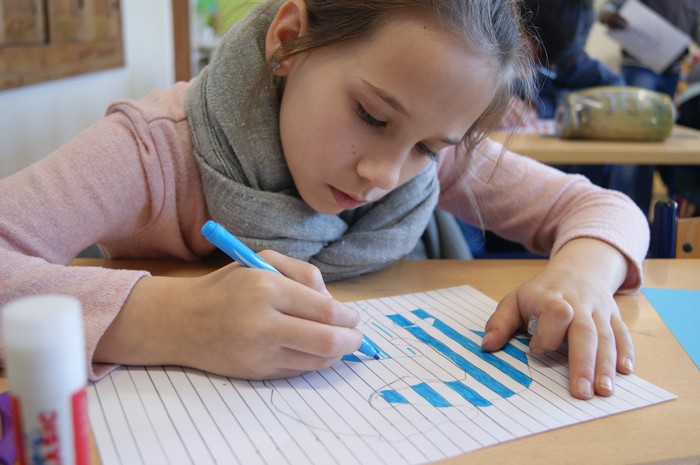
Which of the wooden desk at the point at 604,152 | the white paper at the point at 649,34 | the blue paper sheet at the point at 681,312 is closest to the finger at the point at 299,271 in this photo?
the blue paper sheet at the point at 681,312

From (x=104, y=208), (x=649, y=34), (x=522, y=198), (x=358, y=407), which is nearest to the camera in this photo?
(x=358, y=407)

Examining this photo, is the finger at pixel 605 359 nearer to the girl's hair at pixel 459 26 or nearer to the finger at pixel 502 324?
the finger at pixel 502 324

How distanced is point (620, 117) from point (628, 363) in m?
1.30

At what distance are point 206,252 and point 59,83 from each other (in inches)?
28.5

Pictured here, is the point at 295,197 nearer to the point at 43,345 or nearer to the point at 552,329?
the point at 552,329

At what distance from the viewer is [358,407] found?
0.52m

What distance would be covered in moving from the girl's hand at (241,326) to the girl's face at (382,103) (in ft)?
0.58

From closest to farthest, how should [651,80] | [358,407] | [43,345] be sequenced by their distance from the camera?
[43,345] < [358,407] < [651,80]

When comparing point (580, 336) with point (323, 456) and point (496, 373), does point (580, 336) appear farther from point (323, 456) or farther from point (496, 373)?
point (323, 456)

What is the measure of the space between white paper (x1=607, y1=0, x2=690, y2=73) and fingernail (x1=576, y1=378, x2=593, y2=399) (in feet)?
6.75

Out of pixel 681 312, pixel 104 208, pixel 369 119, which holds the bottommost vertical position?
pixel 681 312

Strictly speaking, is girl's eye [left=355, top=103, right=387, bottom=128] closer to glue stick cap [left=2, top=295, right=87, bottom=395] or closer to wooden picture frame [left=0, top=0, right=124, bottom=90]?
glue stick cap [left=2, top=295, right=87, bottom=395]

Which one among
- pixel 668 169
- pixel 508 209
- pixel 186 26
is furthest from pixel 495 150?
pixel 668 169

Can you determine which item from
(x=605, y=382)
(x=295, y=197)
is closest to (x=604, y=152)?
(x=295, y=197)
